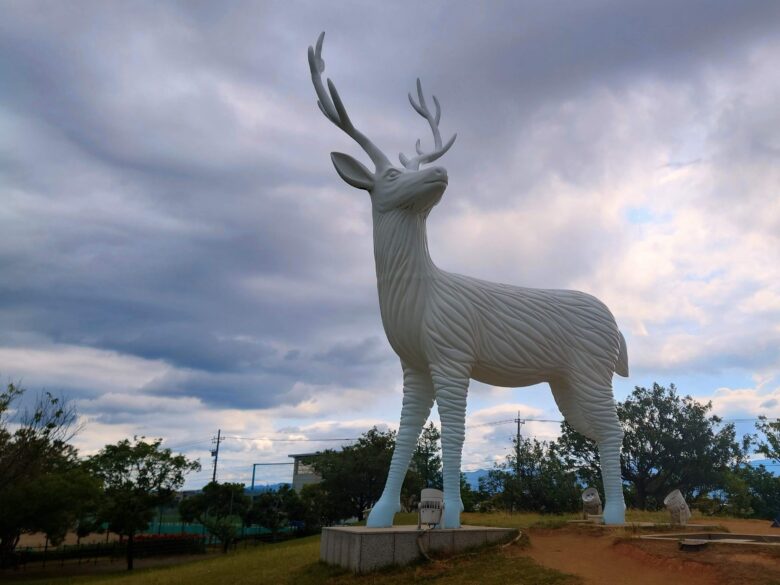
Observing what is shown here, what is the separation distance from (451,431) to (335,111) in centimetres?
498

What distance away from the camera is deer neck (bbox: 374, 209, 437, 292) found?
8344 mm

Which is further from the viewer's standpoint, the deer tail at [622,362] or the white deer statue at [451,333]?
the deer tail at [622,362]

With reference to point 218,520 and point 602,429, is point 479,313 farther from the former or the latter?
point 218,520

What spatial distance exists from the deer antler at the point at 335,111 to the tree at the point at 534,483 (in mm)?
16902

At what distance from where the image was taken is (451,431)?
8023 mm

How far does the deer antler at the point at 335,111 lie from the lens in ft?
28.6

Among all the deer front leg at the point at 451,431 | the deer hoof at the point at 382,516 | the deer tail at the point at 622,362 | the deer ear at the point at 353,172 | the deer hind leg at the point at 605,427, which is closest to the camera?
the deer front leg at the point at 451,431

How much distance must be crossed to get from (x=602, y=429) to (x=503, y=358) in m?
2.12

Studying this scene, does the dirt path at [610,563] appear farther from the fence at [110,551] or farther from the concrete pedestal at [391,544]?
the fence at [110,551]

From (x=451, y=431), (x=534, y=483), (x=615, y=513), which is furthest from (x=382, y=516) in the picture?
(x=534, y=483)

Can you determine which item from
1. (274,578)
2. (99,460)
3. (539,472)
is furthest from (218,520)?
(274,578)

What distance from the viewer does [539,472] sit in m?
24.5

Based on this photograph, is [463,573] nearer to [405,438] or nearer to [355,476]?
[405,438]

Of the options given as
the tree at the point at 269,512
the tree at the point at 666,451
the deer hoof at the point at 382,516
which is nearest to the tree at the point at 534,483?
the tree at the point at 666,451
